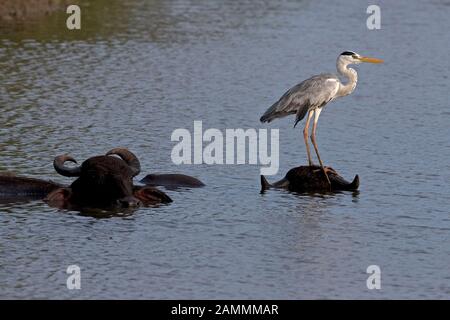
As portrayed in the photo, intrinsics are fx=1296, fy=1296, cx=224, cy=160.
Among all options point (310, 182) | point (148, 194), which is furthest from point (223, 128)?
point (148, 194)

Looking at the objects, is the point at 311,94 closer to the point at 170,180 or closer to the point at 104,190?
the point at 170,180

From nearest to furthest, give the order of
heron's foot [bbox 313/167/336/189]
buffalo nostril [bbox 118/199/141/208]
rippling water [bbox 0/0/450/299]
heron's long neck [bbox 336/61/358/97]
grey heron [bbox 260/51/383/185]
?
1. rippling water [bbox 0/0/450/299]
2. buffalo nostril [bbox 118/199/141/208]
3. heron's foot [bbox 313/167/336/189]
4. grey heron [bbox 260/51/383/185]
5. heron's long neck [bbox 336/61/358/97]

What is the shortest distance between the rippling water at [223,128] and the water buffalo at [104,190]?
300 mm

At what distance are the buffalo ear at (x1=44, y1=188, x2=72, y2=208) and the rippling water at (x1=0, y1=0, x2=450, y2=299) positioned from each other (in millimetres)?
207

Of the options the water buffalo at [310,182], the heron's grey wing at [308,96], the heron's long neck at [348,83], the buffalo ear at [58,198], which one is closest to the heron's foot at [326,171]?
the water buffalo at [310,182]

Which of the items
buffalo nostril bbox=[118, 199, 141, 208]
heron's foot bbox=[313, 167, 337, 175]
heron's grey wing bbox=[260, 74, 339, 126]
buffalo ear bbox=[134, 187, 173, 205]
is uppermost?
heron's grey wing bbox=[260, 74, 339, 126]

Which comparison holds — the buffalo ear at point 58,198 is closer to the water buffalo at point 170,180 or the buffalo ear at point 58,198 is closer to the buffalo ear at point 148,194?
the buffalo ear at point 148,194

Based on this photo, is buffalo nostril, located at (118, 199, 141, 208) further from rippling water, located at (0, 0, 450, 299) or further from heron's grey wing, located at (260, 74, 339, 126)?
heron's grey wing, located at (260, 74, 339, 126)

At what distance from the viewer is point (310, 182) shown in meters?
19.6

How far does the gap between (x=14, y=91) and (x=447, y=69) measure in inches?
430

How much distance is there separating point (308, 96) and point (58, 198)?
4430 mm

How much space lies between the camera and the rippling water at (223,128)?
50.8ft

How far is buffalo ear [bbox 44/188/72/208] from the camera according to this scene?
18.3m

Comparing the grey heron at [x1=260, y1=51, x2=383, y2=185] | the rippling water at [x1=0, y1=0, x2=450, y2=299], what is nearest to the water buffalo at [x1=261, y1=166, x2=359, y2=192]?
the rippling water at [x1=0, y1=0, x2=450, y2=299]
